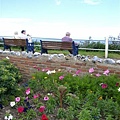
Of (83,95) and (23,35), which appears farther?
(23,35)

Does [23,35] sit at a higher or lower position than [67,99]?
higher

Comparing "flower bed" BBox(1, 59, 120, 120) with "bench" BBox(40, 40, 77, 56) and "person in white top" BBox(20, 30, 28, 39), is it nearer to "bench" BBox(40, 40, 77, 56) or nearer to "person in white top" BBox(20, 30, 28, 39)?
"bench" BBox(40, 40, 77, 56)

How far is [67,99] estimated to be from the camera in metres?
3.92

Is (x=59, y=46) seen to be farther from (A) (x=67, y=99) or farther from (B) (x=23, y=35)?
(A) (x=67, y=99)

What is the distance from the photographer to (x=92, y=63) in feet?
16.3

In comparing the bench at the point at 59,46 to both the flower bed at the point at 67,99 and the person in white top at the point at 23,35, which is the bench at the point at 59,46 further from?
the flower bed at the point at 67,99

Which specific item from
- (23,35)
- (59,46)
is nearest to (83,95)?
→ (59,46)

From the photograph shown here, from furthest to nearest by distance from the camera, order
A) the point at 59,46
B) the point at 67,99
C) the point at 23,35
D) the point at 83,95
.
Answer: the point at 23,35 → the point at 59,46 → the point at 83,95 → the point at 67,99

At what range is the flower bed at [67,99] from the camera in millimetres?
3607

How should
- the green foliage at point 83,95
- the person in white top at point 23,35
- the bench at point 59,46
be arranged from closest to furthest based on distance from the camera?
the green foliage at point 83,95, the bench at point 59,46, the person in white top at point 23,35

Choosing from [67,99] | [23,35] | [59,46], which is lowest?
[67,99]

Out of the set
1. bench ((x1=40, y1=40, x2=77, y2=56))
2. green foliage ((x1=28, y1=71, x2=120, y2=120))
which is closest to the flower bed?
green foliage ((x1=28, y1=71, x2=120, y2=120))

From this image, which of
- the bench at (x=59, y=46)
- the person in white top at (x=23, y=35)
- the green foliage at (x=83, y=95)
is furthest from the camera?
the person in white top at (x=23, y=35)

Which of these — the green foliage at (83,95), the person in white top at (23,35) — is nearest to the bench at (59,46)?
the person in white top at (23,35)
